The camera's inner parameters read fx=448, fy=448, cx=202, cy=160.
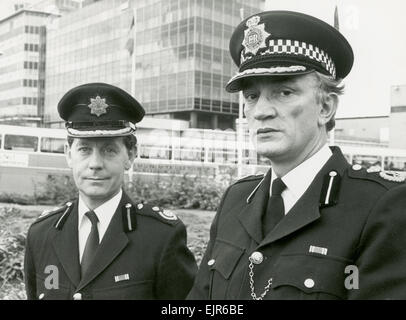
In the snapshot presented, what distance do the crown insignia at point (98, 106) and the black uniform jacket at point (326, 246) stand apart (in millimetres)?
1024

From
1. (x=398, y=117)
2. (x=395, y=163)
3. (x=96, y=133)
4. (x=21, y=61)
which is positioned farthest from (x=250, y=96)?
(x=21, y=61)

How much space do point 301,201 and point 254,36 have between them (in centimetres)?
70

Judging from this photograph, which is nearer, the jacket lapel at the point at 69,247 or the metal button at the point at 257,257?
the metal button at the point at 257,257

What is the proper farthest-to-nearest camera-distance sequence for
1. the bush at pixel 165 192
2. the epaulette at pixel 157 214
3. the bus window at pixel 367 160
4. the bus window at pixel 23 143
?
the bus window at pixel 23 143
the bush at pixel 165 192
the bus window at pixel 367 160
the epaulette at pixel 157 214

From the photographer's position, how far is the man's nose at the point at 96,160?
2240 millimetres

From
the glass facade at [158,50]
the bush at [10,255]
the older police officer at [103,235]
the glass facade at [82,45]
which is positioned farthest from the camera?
the glass facade at [158,50]

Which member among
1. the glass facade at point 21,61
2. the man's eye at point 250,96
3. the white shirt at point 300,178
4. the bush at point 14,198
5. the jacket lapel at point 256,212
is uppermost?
the glass facade at point 21,61

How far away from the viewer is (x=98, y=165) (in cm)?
224

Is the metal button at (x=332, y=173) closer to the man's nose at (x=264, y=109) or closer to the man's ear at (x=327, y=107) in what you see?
the man's ear at (x=327, y=107)

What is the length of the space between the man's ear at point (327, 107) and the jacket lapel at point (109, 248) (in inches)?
46.0

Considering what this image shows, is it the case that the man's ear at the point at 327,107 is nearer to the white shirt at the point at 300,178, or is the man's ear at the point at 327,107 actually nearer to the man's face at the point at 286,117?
the man's face at the point at 286,117

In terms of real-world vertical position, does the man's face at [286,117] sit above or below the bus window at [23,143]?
below

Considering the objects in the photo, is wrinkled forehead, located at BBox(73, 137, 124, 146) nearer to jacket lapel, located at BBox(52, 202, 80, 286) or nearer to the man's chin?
jacket lapel, located at BBox(52, 202, 80, 286)

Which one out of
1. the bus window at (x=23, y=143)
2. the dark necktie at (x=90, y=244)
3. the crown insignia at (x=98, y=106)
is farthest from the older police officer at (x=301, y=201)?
the bus window at (x=23, y=143)
